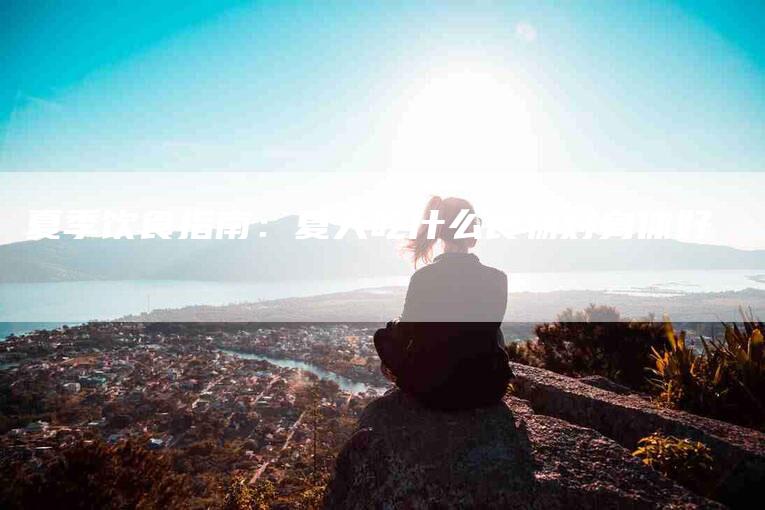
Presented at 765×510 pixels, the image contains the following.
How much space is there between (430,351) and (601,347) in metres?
8.69

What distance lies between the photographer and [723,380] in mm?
4973

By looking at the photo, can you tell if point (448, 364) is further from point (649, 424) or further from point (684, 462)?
point (649, 424)

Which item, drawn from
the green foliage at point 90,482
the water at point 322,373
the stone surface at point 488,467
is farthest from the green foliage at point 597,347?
the water at point 322,373

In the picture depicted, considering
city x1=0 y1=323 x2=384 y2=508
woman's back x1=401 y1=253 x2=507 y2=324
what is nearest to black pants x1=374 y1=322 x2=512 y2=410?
woman's back x1=401 y1=253 x2=507 y2=324

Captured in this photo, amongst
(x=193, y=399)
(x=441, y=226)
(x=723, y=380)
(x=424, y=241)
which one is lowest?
(x=193, y=399)

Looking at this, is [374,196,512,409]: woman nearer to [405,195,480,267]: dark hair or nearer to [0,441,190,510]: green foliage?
[405,195,480,267]: dark hair

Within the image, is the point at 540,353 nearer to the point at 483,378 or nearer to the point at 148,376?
the point at 483,378

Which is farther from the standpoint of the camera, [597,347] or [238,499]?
[238,499]

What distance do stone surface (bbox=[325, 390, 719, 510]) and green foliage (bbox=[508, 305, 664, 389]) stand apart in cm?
720

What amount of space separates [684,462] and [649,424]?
2.74 feet

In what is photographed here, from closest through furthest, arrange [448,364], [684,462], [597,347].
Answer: [684,462]
[448,364]
[597,347]

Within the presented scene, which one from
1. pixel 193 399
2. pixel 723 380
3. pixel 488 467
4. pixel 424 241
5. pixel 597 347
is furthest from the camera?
pixel 193 399

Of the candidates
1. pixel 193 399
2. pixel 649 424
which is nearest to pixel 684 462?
pixel 649 424

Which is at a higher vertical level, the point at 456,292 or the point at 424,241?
the point at 424,241
